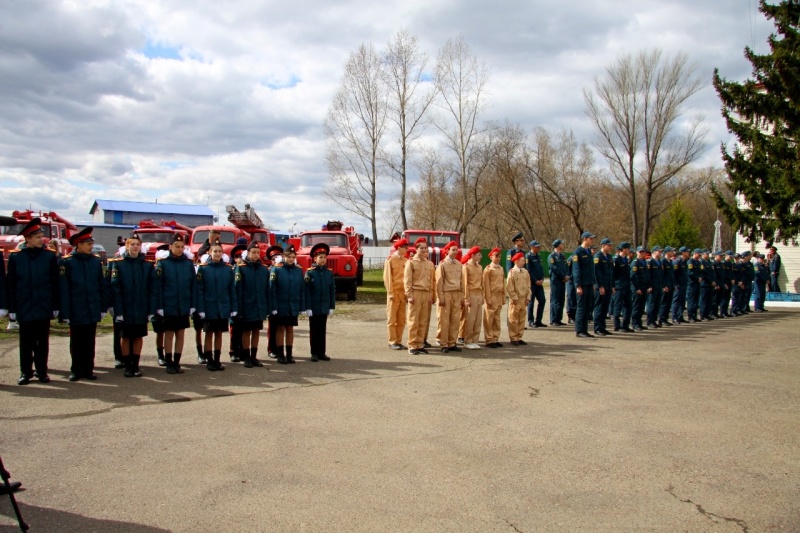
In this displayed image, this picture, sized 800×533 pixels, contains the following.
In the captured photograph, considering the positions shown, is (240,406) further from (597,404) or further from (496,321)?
(496,321)

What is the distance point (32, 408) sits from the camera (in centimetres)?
646

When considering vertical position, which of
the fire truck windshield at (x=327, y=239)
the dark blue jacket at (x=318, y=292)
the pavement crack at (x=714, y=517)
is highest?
the fire truck windshield at (x=327, y=239)

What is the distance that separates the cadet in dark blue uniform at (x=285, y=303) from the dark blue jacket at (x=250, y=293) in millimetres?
138

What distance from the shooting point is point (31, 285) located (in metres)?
7.68

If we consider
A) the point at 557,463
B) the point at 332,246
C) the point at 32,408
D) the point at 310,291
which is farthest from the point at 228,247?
the point at 557,463

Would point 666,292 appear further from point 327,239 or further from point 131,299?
point 131,299

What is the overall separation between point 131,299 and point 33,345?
1.28 metres

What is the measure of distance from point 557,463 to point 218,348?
548 cm

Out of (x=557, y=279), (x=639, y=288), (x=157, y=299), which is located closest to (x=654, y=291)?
(x=639, y=288)

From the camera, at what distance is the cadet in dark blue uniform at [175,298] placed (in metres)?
8.51

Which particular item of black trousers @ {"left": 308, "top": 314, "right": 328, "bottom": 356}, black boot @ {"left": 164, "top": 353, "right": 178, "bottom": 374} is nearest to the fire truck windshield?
Answer: black trousers @ {"left": 308, "top": 314, "right": 328, "bottom": 356}

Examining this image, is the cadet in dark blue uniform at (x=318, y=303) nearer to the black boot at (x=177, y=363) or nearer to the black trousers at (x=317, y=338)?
the black trousers at (x=317, y=338)

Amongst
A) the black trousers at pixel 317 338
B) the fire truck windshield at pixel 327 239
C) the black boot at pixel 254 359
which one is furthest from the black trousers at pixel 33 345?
Result: the fire truck windshield at pixel 327 239

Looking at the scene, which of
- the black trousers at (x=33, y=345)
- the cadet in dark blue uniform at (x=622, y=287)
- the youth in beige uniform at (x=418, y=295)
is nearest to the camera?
the black trousers at (x=33, y=345)
